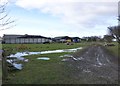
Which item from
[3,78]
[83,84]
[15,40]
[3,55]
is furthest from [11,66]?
[15,40]

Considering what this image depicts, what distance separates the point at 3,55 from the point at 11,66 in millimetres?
2376

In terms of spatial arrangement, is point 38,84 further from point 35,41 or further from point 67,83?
point 35,41

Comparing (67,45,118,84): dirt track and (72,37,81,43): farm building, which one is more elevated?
(72,37,81,43): farm building

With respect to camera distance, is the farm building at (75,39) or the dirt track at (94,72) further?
the farm building at (75,39)

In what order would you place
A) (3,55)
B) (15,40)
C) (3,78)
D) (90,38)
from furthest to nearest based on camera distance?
(90,38) → (15,40) → (3,55) → (3,78)

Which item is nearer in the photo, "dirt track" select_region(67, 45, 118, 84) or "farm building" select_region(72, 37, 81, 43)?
"dirt track" select_region(67, 45, 118, 84)

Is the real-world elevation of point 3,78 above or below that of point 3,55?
below

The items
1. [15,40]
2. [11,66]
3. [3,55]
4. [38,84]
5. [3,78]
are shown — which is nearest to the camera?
[38,84]

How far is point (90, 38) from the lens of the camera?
175 meters

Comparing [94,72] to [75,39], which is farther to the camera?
[75,39]

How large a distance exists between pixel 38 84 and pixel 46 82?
0.64 metres

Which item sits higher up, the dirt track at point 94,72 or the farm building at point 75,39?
the farm building at point 75,39

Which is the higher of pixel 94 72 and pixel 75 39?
pixel 75 39

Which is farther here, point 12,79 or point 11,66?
point 11,66
